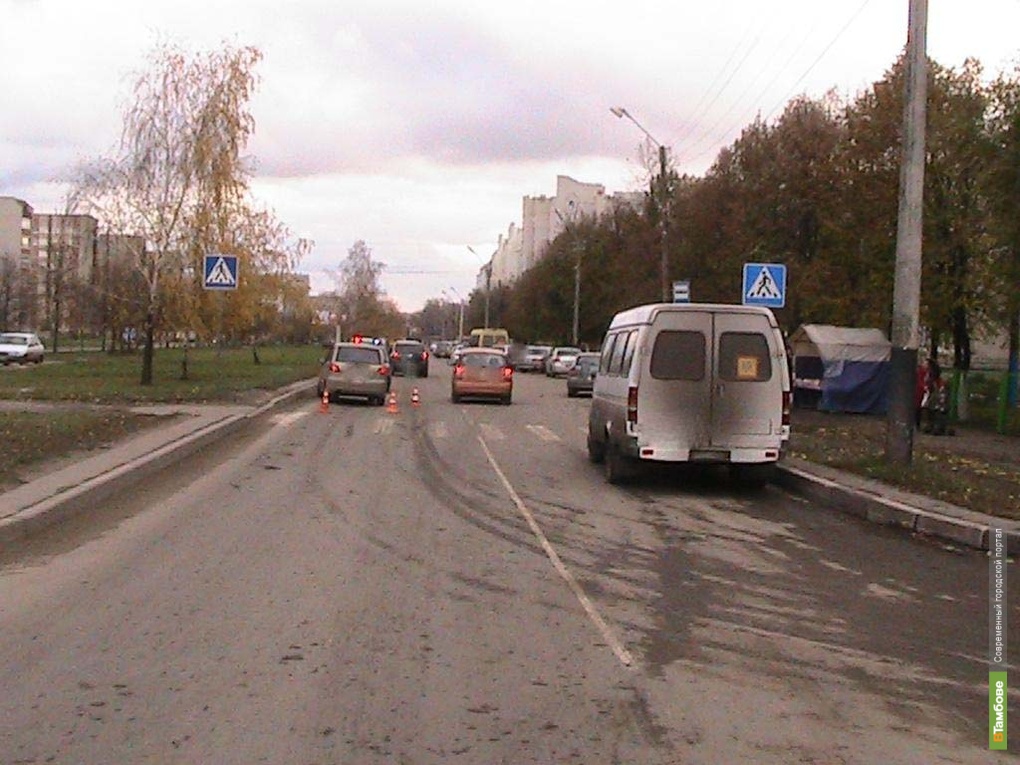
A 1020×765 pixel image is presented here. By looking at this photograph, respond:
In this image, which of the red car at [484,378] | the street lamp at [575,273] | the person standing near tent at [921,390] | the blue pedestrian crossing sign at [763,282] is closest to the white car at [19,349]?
the street lamp at [575,273]

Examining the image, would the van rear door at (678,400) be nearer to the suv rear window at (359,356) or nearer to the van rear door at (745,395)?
the van rear door at (745,395)

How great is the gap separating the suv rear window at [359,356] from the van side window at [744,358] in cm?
1856

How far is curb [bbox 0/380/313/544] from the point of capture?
34.4ft

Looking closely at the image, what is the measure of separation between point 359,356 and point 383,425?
7.31 metres

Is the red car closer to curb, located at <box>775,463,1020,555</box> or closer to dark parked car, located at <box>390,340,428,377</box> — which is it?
curb, located at <box>775,463,1020,555</box>

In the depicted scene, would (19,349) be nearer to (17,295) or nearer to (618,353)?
(17,295)

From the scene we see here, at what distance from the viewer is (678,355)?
48.3 feet

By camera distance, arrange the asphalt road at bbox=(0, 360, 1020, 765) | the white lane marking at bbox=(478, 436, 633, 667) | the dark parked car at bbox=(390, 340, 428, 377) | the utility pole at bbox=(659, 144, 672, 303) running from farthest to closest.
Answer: the dark parked car at bbox=(390, 340, 428, 377) → the utility pole at bbox=(659, 144, 672, 303) → the white lane marking at bbox=(478, 436, 633, 667) → the asphalt road at bbox=(0, 360, 1020, 765)

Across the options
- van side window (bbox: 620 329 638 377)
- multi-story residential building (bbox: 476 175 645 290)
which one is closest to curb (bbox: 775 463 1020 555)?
van side window (bbox: 620 329 638 377)

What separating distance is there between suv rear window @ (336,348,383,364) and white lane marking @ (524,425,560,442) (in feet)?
24.4

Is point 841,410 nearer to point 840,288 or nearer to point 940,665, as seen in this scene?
point 840,288

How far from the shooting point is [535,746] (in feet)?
17.6

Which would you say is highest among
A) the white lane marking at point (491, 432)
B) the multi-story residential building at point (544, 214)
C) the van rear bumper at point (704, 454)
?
the multi-story residential building at point (544, 214)

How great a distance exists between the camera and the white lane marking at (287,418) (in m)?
25.4
